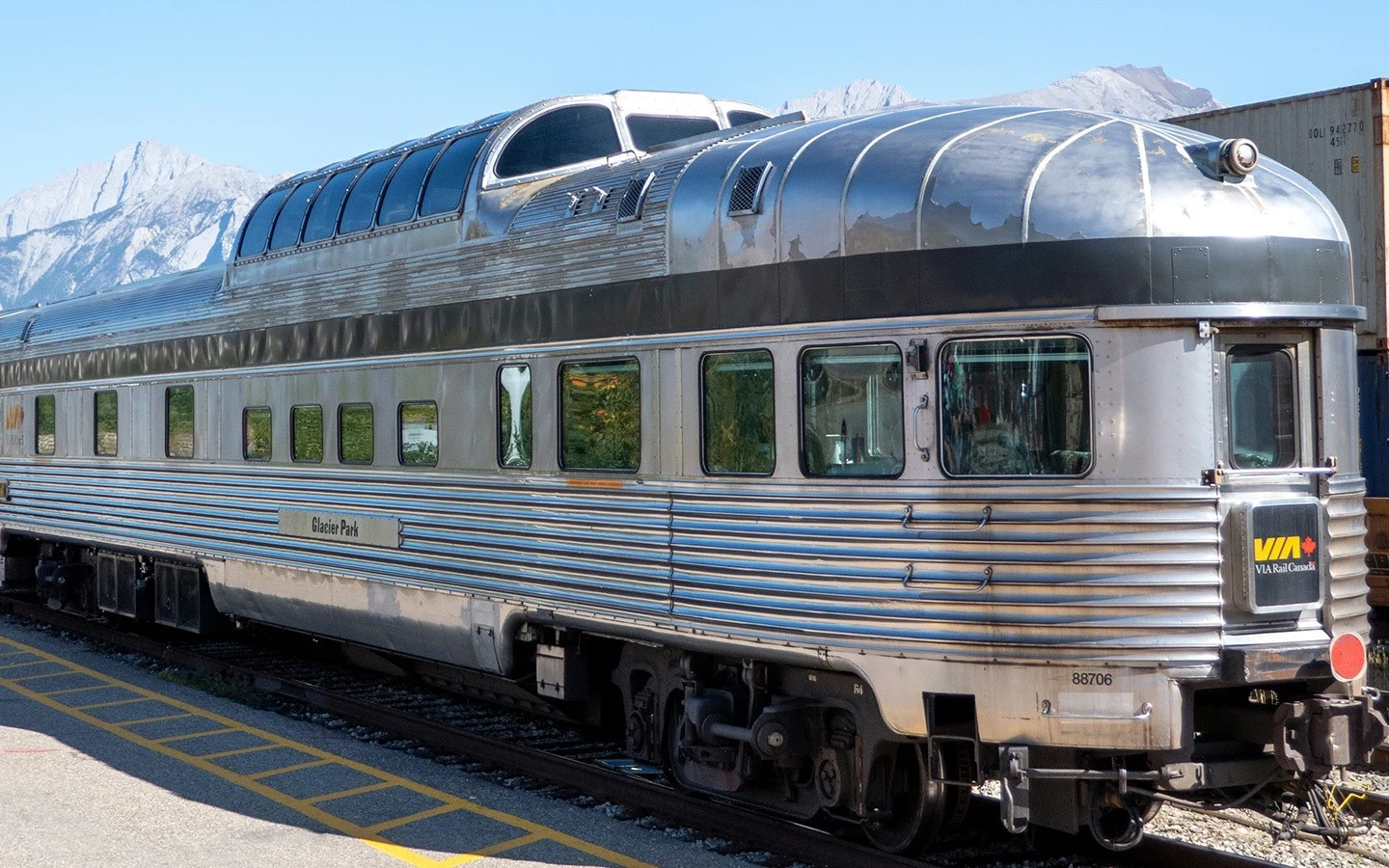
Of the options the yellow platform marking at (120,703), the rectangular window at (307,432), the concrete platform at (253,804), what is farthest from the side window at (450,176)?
the yellow platform marking at (120,703)

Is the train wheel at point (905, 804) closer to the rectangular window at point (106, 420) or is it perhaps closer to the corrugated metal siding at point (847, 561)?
the corrugated metal siding at point (847, 561)

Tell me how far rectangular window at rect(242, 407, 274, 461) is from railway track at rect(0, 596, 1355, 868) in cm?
198

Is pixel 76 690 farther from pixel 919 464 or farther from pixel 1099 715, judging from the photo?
pixel 1099 715

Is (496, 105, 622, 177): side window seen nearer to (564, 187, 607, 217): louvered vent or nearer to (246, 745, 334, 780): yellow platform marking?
(564, 187, 607, 217): louvered vent

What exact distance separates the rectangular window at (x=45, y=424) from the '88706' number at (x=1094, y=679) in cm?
1322

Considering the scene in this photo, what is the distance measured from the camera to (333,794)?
28.3ft

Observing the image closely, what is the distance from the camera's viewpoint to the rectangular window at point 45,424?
16.0 metres

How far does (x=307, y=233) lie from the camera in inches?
462

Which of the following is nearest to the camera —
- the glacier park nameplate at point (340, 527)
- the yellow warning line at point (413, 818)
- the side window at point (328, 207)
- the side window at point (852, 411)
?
the side window at point (852, 411)

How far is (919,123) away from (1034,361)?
1.56m

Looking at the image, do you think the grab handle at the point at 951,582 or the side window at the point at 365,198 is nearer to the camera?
the grab handle at the point at 951,582

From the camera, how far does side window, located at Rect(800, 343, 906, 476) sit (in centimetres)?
682

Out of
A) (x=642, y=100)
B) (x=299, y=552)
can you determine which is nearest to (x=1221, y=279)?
(x=642, y=100)

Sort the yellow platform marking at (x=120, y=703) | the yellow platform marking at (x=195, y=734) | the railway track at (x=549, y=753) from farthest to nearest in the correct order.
→ the yellow platform marking at (x=120, y=703)
the yellow platform marking at (x=195, y=734)
the railway track at (x=549, y=753)
